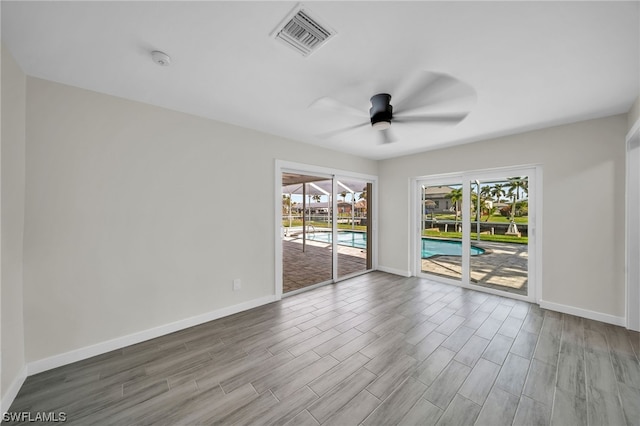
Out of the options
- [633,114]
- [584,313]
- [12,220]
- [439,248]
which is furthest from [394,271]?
[12,220]

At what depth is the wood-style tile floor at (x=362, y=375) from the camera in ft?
5.20

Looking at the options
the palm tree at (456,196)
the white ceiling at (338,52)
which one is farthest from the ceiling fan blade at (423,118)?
the palm tree at (456,196)

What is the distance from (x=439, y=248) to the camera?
215 inches

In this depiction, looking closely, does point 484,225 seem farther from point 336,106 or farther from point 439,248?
point 336,106

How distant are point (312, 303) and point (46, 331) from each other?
2.66 meters

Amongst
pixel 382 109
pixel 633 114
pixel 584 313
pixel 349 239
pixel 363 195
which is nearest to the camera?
pixel 382 109

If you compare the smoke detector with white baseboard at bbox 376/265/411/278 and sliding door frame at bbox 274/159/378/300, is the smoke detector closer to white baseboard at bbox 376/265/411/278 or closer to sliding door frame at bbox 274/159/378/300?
sliding door frame at bbox 274/159/378/300

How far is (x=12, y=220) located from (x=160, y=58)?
162 centimetres

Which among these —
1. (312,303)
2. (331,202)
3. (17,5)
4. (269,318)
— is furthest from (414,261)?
(17,5)

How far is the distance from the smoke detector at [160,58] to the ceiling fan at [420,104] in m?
1.30

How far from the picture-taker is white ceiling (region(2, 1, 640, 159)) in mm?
1352

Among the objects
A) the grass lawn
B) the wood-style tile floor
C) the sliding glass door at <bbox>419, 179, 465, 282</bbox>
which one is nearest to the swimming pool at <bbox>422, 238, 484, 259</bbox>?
the sliding glass door at <bbox>419, 179, 465, 282</bbox>

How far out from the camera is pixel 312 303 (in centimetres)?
345

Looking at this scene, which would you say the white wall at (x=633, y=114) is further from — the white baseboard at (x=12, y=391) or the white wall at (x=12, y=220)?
the white baseboard at (x=12, y=391)
